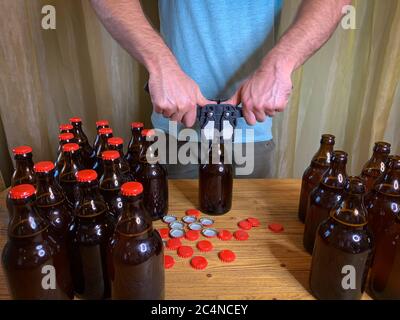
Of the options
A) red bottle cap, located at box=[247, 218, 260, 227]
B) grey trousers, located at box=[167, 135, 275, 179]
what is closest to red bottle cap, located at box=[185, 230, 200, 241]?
red bottle cap, located at box=[247, 218, 260, 227]

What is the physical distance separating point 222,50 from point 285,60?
0.85 feet

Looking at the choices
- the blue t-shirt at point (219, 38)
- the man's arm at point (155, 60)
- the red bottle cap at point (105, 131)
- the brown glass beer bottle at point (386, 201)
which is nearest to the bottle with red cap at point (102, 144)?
the red bottle cap at point (105, 131)

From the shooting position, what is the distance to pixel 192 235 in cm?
71

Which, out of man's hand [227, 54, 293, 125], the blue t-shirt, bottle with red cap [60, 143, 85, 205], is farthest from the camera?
the blue t-shirt

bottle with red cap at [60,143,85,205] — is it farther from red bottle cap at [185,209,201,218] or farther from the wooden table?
red bottle cap at [185,209,201,218]

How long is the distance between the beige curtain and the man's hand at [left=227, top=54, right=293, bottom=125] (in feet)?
1.38

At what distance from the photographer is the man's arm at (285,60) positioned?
2.62 feet

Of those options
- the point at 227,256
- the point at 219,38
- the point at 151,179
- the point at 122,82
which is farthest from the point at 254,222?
the point at 122,82

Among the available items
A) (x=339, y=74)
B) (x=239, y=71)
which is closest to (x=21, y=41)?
(x=239, y=71)

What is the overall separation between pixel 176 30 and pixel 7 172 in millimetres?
865

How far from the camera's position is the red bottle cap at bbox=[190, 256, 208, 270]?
0.62 metres

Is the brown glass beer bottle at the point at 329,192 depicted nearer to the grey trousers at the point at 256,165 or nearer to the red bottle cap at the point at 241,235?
the red bottle cap at the point at 241,235
